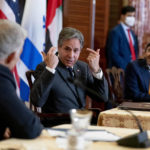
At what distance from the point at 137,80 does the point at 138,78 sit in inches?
0.9

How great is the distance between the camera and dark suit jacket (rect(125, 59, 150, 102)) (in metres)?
3.71

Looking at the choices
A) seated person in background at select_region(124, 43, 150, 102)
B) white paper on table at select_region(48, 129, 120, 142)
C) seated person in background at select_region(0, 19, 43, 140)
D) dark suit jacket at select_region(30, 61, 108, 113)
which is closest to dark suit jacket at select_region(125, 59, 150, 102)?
seated person in background at select_region(124, 43, 150, 102)

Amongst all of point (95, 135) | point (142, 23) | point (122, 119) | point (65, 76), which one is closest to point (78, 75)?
point (65, 76)

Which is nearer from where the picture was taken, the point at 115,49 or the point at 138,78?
the point at 138,78

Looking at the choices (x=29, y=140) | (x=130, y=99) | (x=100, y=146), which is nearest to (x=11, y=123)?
(x=29, y=140)

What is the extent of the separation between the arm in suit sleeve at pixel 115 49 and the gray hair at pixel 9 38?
4.34 meters

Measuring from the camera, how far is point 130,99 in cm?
376

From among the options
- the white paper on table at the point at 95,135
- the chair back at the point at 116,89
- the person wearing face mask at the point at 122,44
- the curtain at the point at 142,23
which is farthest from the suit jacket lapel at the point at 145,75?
the curtain at the point at 142,23

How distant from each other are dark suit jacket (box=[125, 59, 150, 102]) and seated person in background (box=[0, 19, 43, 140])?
7.11 feet

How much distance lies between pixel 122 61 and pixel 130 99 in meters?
2.24

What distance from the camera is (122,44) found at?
6062mm

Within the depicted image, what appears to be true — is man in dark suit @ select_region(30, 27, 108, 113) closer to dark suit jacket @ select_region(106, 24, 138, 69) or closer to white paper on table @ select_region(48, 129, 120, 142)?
white paper on table @ select_region(48, 129, 120, 142)

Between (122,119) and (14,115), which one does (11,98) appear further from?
(122,119)

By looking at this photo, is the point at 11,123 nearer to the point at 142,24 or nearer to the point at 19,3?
the point at 19,3
